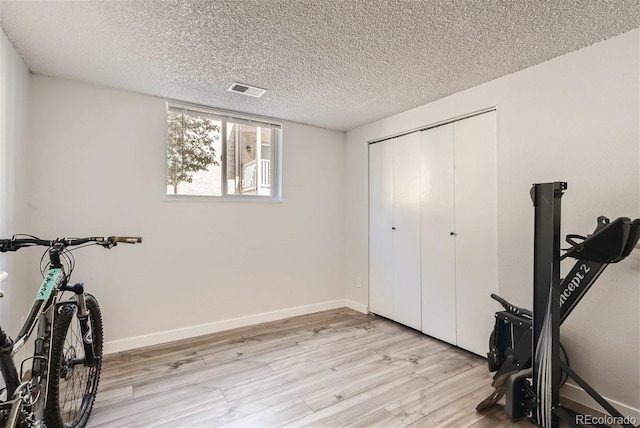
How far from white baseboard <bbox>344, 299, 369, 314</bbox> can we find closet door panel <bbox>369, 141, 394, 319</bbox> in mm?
73

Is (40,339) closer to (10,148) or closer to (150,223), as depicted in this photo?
(10,148)

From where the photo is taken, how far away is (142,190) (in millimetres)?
2826

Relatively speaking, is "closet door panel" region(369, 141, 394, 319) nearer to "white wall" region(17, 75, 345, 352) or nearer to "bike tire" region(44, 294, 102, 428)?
"white wall" region(17, 75, 345, 352)

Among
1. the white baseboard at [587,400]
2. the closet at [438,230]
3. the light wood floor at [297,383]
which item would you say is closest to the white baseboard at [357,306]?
the closet at [438,230]

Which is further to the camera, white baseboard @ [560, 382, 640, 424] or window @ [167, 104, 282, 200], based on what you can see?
window @ [167, 104, 282, 200]

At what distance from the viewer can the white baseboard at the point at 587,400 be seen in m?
1.80

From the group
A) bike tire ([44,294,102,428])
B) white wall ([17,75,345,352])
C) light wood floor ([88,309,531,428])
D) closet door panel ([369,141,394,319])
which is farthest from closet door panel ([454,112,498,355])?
bike tire ([44,294,102,428])

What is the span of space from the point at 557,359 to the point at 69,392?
9.80 ft

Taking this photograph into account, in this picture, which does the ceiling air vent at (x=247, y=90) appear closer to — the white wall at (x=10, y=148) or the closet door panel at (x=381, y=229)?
the white wall at (x=10, y=148)

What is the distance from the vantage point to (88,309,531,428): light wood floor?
182 centimetres

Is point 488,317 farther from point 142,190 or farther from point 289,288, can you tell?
point 142,190

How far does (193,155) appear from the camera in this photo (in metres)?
3.13

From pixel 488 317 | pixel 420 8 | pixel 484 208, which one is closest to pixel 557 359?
pixel 488 317

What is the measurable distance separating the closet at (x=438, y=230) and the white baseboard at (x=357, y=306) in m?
0.18
